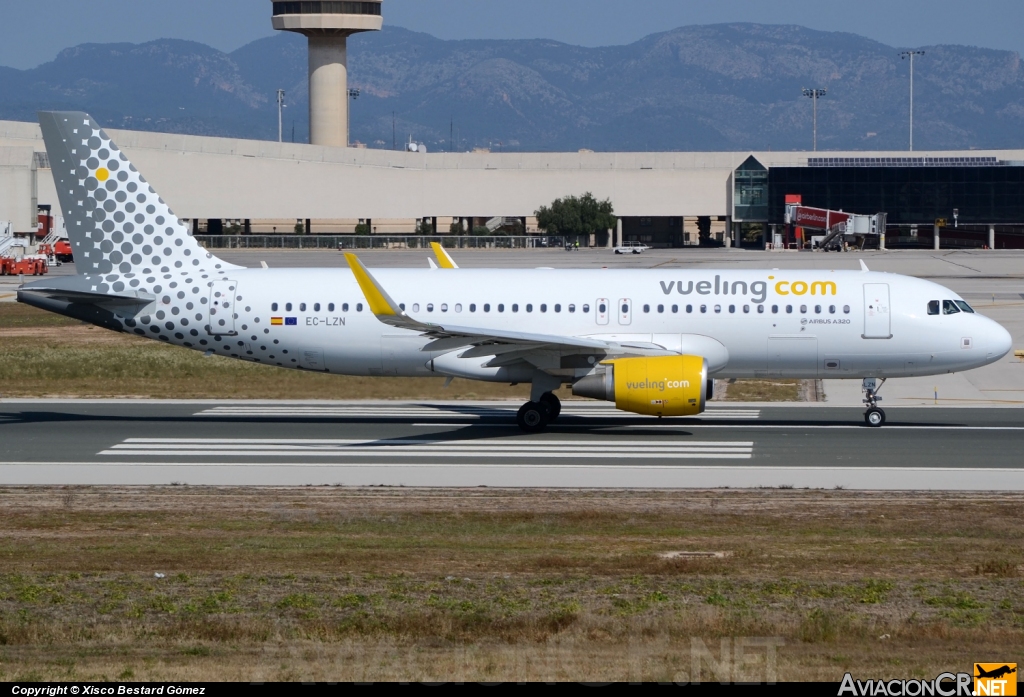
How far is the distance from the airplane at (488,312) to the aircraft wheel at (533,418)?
0.09ft

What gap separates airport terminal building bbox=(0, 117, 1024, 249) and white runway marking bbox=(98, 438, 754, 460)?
384ft

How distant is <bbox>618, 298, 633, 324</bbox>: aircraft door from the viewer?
29234mm

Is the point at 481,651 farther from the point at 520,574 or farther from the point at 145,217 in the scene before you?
the point at 145,217

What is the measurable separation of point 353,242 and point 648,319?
366 feet

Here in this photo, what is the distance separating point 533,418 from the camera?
29078mm

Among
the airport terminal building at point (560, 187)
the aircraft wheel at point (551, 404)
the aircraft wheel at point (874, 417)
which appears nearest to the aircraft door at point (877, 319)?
the aircraft wheel at point (874, 417)

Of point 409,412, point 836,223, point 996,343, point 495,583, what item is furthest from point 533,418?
point 836,223

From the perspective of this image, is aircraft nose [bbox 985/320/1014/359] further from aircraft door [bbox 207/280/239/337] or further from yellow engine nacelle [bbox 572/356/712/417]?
aircraft door [bbox 207/280/239/337]

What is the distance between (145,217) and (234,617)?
18.7 metres

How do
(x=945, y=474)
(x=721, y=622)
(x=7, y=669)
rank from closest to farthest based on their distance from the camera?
(x=7, y=669) → (x=721, y=622) → (x=945, y=474)

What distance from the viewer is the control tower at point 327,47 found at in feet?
550

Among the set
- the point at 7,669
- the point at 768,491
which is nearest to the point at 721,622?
the point at 7,669

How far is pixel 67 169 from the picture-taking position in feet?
98.2

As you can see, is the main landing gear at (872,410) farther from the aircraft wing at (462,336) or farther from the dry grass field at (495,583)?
the dry grass field at (495,583)
